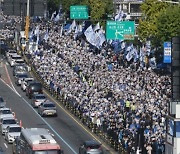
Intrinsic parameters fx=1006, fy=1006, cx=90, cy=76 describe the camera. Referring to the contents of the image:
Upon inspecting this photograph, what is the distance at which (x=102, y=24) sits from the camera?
11775cm

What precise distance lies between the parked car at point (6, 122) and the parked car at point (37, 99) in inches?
382

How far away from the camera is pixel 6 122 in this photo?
6988 cm

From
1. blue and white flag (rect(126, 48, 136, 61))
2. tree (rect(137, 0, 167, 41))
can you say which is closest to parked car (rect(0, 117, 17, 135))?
blue and white flag (rect(126, 48, 136, 61))

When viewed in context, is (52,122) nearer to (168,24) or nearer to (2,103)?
(2,103)

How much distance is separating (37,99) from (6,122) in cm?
1119

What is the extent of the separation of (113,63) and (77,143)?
24.6m

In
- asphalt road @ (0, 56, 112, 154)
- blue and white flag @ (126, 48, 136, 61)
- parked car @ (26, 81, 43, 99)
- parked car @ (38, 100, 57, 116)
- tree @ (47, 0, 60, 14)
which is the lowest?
asphalt road @ (0, 56, 112, 154)

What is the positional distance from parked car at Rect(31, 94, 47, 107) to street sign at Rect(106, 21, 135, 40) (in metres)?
8.82

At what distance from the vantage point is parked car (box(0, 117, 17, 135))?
69.3m

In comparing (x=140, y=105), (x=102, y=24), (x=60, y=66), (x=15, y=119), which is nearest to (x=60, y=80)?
(x=60, y=66)

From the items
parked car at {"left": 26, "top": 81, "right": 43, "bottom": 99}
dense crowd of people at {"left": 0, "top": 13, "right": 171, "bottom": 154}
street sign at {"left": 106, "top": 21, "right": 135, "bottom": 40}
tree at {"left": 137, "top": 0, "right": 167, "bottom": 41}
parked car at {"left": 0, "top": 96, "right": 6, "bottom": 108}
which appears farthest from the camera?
tree at {"left": 137, "top": 0, "right": 167, "bottom": 41}

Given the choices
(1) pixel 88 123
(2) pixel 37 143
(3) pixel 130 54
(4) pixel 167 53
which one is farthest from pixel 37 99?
(2) pixel 37 143

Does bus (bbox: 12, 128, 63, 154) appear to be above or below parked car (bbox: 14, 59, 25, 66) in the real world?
below

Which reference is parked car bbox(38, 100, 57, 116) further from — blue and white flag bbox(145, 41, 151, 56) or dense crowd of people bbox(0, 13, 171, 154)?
blue and white flag bbox(145, 41, 151, 56)
